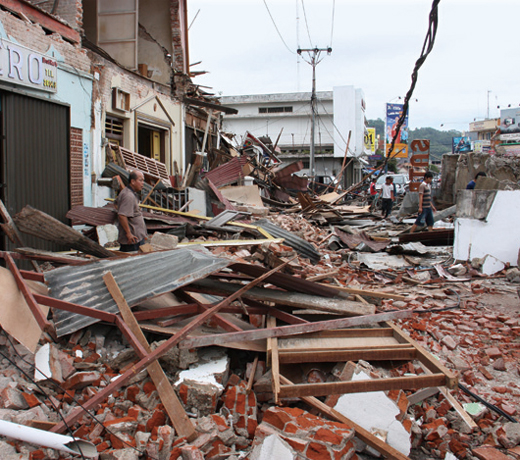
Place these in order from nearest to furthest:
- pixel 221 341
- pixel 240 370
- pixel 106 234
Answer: pixel 221 341 → pixel 240 370 → pixel 106 234

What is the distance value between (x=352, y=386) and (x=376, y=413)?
26 cm

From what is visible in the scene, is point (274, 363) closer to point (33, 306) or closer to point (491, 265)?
point (33, 306)

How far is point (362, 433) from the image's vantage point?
2.79 metres

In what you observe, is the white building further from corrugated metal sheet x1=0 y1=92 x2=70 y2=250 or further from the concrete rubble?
the concrete rubble

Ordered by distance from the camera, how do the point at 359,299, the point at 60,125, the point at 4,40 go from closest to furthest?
the point at 359,299 → the point at 4,40 → the point at 60,125

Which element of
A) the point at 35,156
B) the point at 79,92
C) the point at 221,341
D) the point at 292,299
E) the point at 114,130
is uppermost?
the point at 79,92

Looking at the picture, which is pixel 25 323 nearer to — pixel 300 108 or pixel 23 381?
pixel 23 381

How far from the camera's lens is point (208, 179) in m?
12.7

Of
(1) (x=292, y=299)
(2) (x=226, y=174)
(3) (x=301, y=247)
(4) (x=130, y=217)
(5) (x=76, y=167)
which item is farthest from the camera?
(2) (x=226, y=174)

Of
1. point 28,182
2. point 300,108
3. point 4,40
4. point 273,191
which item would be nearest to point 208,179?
point 28,182

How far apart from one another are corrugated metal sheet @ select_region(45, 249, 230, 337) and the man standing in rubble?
1449 millimetres

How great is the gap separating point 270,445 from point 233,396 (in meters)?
0.57

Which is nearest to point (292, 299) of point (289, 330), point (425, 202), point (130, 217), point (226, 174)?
point (289, 330)

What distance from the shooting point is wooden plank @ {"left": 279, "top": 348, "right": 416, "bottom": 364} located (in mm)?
3371
